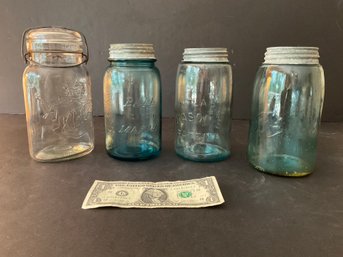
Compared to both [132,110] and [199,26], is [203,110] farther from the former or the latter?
[199,26]

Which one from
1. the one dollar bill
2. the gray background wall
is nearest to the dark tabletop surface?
the one dollar bill

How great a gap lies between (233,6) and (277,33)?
0.68 ft

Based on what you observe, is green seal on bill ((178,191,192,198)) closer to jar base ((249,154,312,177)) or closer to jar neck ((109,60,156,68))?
jar base ((249,154,312,177))

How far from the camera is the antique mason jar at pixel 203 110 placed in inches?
35.6

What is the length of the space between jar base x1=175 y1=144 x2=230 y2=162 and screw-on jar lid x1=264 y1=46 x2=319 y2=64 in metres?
0.30

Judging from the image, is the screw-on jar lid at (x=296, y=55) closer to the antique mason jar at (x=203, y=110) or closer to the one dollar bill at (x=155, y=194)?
the antique mason jar at (x=203, y=110)

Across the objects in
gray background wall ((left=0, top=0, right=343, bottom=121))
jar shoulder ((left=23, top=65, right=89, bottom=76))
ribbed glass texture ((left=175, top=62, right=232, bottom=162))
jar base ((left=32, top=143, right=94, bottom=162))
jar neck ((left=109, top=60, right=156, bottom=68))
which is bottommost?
jar base ((left=32, top=143, right=94, bottom=162))

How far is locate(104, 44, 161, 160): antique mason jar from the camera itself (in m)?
0.90

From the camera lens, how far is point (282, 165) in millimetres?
797

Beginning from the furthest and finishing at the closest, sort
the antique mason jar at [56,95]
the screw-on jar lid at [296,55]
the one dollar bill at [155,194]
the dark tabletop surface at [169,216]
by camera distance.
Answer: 1. the antique mason jar at [56,95]
2. the screw-on jar lid at [296,55]
3. the one dollar bill at [155,194]
4. the dark tabletop surface at [169,216]

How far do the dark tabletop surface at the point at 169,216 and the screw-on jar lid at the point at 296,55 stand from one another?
0.28 m

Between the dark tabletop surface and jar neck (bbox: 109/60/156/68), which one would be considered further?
jar neck (bbox: 109/60/156/68)

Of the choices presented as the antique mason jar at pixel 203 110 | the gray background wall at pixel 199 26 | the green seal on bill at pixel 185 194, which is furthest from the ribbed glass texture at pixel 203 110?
the gray background wall at pixel 199 26

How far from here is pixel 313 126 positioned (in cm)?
79
